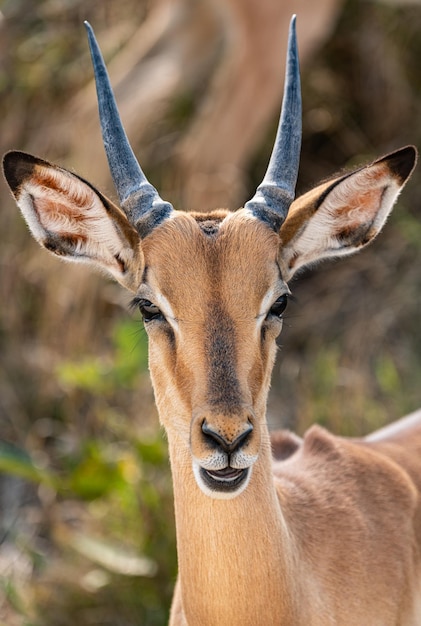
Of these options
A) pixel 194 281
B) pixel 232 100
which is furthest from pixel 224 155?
pixel 194 281

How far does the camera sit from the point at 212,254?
13.6 feet

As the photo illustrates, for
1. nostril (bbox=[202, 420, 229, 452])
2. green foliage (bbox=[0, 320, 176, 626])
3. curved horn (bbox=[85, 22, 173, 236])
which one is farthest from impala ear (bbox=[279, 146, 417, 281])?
green foliage (bbox=[0, 320, 176, 626])

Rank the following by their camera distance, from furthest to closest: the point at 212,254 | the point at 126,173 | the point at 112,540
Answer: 1. the point at 112,540
2. the point at 126,173
3. the point at 212,254

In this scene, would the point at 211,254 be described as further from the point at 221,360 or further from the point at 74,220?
the point at 74,220

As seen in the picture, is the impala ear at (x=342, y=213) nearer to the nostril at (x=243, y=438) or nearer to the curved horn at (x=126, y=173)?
the curved horn at (x=126, y=173)

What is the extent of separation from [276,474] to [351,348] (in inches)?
208

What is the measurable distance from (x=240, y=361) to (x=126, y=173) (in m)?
0.99

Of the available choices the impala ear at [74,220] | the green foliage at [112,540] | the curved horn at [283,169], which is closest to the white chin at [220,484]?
the impala ear at [74,220]

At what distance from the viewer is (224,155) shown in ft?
34.8

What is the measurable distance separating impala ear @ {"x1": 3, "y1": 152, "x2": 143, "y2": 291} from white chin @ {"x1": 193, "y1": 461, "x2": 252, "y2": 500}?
3.15 feet

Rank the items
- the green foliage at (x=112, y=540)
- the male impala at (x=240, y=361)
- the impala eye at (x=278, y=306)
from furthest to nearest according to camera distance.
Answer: the green foliage at (x=112, y=540)
the impala eye at (x=278, y=306)
the male impala at (x=240, y=361)

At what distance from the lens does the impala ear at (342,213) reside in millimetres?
4391

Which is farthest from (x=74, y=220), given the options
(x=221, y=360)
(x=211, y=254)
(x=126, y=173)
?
(x=221, y=360)

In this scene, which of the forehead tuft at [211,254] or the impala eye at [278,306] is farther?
the impala eye at [278,306]
